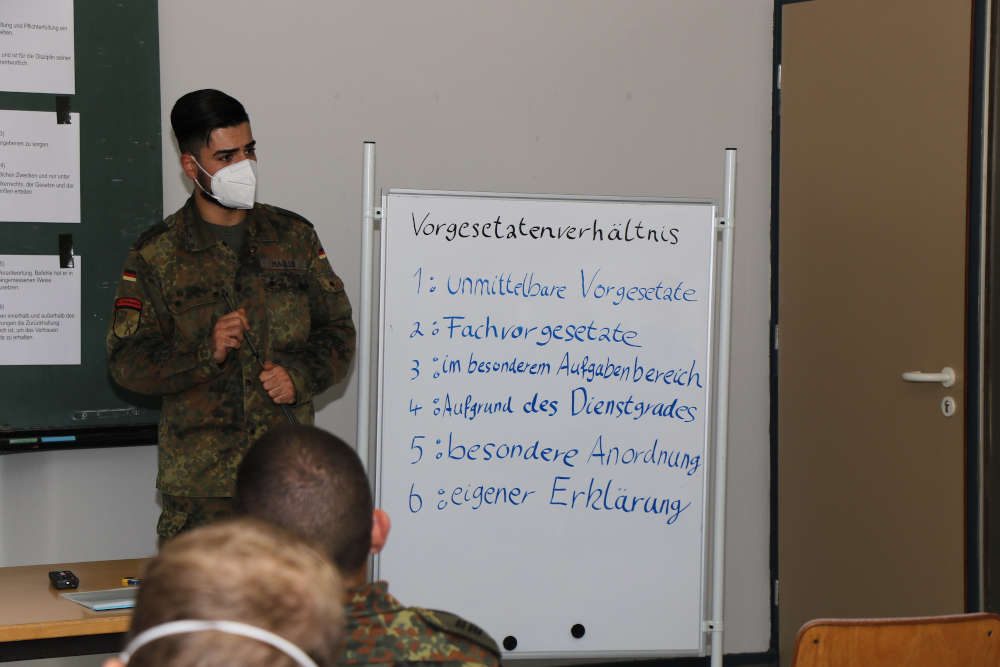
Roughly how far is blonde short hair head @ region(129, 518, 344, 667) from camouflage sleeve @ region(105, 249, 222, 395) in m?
1.94

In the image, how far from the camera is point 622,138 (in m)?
3.92

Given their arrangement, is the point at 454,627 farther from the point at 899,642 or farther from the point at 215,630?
the point at 899,642

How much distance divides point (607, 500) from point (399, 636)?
67.9 inches

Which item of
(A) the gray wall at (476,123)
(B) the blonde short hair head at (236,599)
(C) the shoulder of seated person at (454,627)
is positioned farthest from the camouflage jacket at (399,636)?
(A) the gray wall at (476,123)

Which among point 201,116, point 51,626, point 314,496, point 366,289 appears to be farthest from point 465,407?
point 314,496

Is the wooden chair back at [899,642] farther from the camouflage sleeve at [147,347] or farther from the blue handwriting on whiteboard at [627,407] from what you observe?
the camouflage sleeve at [147,347]

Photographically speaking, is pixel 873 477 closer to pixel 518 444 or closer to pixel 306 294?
pixel 518 444

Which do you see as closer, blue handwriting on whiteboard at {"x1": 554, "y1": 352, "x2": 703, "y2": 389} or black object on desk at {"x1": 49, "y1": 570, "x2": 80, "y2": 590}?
black object on desk at {"x1": 49, "y1": 570, "x2": 80, "y2": 590}

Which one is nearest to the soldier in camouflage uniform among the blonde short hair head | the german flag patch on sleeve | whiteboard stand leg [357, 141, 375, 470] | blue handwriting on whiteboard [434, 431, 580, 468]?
the german flag patch on sleeve

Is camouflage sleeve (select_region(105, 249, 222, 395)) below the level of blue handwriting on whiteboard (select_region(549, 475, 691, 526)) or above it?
above

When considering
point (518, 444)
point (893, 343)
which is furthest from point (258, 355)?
point (893, 343)

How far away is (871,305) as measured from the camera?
3.60 metres

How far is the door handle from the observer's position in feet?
10.7

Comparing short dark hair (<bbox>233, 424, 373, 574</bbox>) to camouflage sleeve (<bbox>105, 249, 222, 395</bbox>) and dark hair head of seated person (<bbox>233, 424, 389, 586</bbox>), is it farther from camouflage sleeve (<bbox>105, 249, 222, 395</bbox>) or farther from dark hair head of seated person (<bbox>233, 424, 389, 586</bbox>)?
camouflage sleeve (<bbox>105, 249, 222, 395</bbox>)
